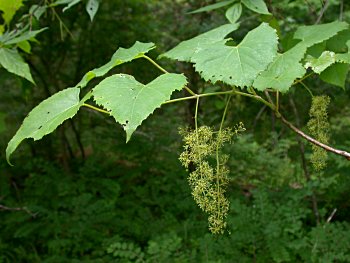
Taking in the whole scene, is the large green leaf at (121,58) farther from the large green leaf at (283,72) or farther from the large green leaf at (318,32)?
the large green leaf at (318,32)

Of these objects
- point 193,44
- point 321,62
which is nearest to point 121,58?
point 193,44

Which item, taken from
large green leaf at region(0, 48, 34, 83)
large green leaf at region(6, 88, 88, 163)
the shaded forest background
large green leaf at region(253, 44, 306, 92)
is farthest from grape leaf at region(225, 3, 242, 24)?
the shaded forest background

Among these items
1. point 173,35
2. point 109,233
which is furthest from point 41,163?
point 173,35

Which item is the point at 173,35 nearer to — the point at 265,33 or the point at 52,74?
the point at 52,74

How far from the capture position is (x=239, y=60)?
102cm

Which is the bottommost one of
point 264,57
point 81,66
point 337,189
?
point 337,189

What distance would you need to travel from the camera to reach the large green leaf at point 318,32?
1311mm

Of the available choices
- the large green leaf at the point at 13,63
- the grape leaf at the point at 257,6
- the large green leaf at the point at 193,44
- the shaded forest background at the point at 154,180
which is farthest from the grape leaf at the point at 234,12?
the shaded forest background at the point at 154,180

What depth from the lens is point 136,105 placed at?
3.21 ft

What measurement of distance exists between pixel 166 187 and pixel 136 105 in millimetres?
3492

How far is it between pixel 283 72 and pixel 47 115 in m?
0.63

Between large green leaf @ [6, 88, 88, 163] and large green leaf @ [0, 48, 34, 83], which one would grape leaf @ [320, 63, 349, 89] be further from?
large green leaf @ [0, 48, 34, 83]

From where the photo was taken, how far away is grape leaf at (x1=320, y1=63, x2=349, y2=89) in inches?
51.3

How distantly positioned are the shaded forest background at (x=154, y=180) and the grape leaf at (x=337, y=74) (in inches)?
65.0
